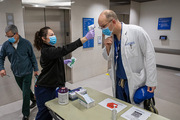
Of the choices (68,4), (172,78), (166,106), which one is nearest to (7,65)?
(68,4)

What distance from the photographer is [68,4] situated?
3.71m

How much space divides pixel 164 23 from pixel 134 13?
1275 millimetres

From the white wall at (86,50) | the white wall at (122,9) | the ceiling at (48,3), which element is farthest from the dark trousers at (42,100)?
the white wall at (122,9)

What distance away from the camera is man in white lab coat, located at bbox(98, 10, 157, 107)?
62.2 inches

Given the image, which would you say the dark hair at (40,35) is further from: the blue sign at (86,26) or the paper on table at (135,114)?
the blue sign at (86,26)

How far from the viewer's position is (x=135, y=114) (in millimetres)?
1258

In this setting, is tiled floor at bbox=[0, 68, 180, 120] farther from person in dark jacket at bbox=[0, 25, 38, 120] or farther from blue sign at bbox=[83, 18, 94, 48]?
blue sign at bbox=[83, 18, 94, 48]

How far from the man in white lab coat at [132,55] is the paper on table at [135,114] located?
0.37 metres

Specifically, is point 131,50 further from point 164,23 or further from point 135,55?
point 164,23

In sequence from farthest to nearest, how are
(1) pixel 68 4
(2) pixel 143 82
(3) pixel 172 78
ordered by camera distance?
(3) pixel 172 78 < (1) pixel 68 4 < (2) pixel 143 82

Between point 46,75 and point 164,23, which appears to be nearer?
point 46,75

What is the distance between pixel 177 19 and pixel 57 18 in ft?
15.0

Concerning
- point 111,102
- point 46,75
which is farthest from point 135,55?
point 46,75

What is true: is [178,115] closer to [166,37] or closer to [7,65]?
[7,65]
